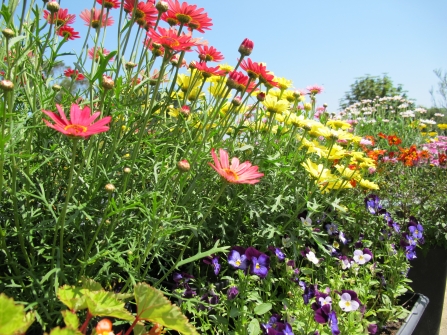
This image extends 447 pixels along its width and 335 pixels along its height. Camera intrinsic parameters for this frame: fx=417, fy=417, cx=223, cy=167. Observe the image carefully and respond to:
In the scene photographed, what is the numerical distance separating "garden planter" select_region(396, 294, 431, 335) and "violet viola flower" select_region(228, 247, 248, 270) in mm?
699

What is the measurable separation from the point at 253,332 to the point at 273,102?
85 centimetres

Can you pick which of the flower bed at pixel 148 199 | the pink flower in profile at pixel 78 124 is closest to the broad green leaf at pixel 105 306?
the flower bed at pixel 148 199

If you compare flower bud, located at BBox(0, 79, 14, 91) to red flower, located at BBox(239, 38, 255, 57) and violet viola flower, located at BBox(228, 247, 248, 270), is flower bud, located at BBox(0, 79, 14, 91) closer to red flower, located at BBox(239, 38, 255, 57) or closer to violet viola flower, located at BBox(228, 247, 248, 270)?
red flower, located at BBox(239, 38, 255, 57)

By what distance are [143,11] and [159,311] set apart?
Result: 2.90 feet

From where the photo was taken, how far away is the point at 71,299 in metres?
0.71

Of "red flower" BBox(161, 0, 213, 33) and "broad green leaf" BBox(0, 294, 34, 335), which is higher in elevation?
"red flower" BBox(161, 0, 213, 33)

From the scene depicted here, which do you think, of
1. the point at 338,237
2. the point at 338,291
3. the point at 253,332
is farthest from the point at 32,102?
the point at 338,237

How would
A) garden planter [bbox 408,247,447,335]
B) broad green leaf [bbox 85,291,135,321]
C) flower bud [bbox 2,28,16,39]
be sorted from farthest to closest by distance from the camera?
garden planter [bbox 408,247,447,335]
flower bud [bbox 2,28,16,39]
broad green leaf [bbox 85,291,135,321]

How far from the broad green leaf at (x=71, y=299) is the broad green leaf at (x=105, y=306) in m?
0.02

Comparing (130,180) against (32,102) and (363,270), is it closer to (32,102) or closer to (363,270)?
(32,102)

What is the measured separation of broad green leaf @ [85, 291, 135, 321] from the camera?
692mm

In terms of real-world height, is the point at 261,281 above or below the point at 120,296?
below

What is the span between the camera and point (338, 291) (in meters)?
1.45

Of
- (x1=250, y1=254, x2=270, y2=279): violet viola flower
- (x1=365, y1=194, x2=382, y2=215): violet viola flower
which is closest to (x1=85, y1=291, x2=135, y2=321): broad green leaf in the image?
(x1=250, y1=254, x2=270, y2=279): violet viola flower
